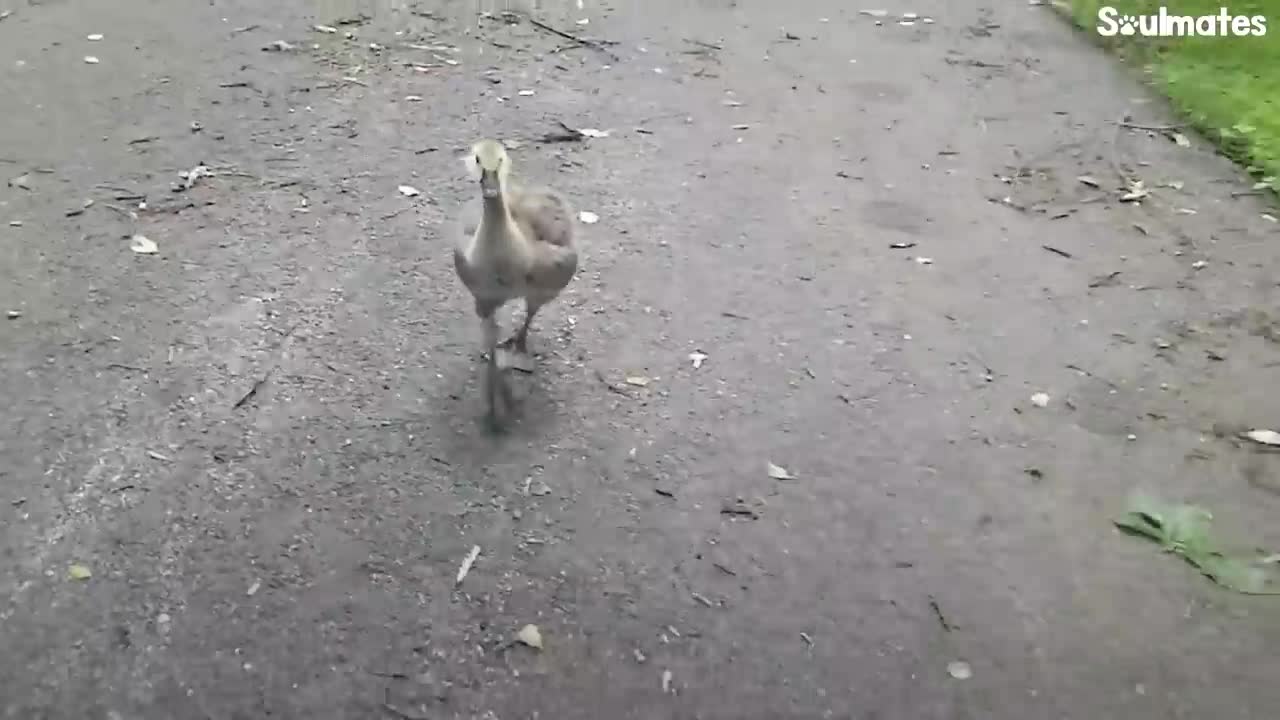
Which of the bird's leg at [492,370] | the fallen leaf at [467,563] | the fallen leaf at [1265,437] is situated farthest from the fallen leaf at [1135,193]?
the fallen leaf at [467,563]

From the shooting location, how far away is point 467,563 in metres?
2.51

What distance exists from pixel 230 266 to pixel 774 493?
1928 millimetres

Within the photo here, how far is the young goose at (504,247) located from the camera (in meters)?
2.62

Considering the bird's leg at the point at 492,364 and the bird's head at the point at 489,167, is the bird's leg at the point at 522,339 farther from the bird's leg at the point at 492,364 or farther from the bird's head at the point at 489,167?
the bird's head at the point at 489,167

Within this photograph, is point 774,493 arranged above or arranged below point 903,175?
below

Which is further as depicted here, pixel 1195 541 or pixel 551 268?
pixel 551 268

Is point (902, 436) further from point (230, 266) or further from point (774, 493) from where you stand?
point (230, 266)

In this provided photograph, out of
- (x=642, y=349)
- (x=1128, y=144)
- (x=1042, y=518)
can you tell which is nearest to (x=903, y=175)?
(x=1128, y=144)

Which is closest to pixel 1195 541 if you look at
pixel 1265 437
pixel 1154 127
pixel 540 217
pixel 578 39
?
pixel 1265 437

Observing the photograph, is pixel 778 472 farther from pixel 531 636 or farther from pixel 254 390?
pixel 254 390

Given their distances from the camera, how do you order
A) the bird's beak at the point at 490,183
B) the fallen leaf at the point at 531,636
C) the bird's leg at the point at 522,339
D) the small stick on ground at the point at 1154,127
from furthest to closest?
the small stick on ground at the point at 1154,127, the bird's leg at the point at 522,339, the bird's beak at the point at 490,183, the fallen leaf at the point at 531,636

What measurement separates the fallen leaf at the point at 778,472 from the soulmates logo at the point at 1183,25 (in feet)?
12.6

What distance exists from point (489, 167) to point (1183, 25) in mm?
4432

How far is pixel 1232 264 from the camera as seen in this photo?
367cm
